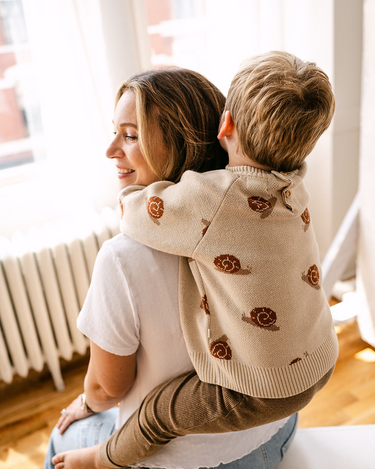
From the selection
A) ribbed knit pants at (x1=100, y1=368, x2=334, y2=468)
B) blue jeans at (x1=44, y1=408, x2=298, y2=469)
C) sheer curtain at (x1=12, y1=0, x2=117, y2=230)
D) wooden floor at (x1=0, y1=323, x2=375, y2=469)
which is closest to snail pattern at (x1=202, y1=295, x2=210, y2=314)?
ribbed knit pants at (x1=100, y1=368, x2=334, y2=468)

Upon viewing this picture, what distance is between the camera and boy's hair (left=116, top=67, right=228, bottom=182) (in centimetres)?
78

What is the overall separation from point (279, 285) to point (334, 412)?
1.25m

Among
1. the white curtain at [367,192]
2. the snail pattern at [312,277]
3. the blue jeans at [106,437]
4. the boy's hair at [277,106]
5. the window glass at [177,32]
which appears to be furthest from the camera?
the window glass at [177,32]

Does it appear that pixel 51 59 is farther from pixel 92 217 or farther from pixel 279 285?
pixel 279 285

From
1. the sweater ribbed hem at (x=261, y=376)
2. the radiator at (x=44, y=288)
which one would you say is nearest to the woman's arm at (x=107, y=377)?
the sweater ribbed hem at (x=261, y=376)

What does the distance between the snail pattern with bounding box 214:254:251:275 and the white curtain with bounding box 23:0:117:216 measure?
1.37 meters

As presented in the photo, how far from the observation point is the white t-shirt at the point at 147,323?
716mm

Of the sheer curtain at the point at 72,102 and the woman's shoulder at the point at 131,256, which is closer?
the woman's shoulder at the point at 131,256

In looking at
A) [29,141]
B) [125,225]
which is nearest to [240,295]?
[125,225]

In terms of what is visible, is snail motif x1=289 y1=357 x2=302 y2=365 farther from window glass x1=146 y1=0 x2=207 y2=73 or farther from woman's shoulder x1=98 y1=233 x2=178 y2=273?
window glass x1=146 y1=0 x2=207 y2=73

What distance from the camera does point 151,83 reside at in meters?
0.79

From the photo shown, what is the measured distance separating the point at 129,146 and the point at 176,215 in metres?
0.24

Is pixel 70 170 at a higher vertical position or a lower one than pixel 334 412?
higher

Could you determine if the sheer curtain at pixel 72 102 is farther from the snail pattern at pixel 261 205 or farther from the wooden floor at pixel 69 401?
the snail pattern at pixel 261 205
